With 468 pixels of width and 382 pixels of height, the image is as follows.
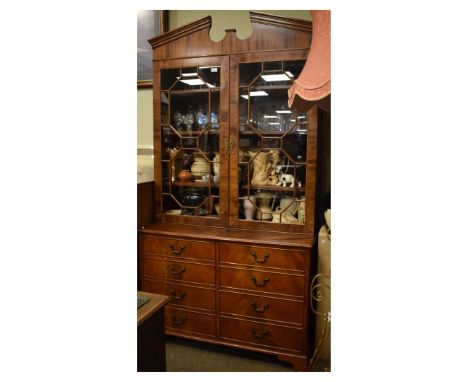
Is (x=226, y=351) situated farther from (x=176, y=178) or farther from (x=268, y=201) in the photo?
(x=176, y=178)

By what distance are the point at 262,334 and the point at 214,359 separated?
284 mm

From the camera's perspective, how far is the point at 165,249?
183cm

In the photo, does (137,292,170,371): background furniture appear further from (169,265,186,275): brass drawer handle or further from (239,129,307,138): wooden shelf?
(239,129,307,138): wooden shelf

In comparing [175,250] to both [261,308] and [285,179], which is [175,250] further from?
[285,179]

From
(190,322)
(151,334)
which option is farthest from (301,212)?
(151,334)

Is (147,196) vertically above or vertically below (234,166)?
below

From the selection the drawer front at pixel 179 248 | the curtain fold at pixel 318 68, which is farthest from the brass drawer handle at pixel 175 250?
the curtain fold at pixel 318 68

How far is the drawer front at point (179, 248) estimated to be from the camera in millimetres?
1740

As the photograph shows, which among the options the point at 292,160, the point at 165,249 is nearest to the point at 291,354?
the point at 165,249

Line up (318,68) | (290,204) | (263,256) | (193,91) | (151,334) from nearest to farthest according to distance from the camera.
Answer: (318,68), (151,334), (263,256), (290,204), (193,91)

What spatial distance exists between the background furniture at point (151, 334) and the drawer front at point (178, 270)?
27.4 inches

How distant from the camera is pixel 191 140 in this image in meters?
1.90
